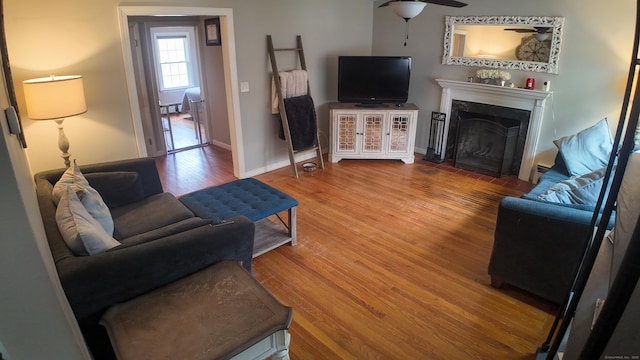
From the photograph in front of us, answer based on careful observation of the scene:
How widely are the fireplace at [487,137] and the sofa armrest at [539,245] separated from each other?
253 centimetres

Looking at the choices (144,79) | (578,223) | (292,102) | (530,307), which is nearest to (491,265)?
(530,307)

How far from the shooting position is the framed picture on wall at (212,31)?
196 inches

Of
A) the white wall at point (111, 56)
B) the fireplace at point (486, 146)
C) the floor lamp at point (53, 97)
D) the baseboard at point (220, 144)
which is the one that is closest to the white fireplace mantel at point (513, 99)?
the fireplace at point (486, 146)

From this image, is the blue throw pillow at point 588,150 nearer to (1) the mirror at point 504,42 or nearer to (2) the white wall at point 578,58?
(2) the white wall at point 578,58

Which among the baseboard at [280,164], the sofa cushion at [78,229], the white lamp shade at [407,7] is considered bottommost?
the baseboard at [280,164]

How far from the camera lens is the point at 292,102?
4844mm

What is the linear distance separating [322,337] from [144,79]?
4.58 meters

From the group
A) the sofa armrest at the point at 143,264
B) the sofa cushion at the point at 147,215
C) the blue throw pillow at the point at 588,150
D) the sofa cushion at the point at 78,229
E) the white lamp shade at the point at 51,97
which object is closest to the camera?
the sofa armrest at the point at 143,264

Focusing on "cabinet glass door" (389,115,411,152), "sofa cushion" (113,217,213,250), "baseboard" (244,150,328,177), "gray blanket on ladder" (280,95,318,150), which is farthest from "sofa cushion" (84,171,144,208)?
"cabinet glass door" (389,115,411,152)

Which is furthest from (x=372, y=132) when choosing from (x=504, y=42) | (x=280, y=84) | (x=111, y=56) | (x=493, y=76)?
(x=111, y=56)

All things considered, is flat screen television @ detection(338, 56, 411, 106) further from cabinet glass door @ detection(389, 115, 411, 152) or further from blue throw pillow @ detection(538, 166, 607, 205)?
blue throw pillow @ detection(538, 166, 607, 205)

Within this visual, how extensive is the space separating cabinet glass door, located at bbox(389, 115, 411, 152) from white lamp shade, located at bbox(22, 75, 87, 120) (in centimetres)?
373

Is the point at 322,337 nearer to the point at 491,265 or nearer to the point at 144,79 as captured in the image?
the point at 491,265

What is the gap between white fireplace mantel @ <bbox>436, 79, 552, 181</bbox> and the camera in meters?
4.45
